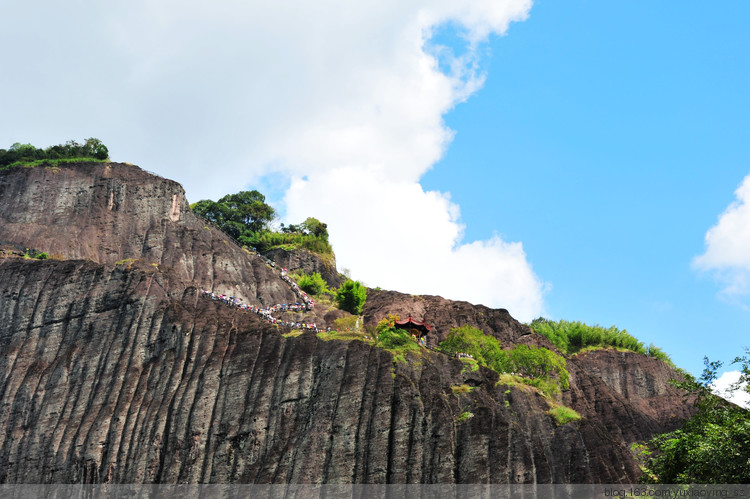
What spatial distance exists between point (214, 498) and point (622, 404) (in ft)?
113

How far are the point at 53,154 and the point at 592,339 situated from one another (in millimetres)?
55894

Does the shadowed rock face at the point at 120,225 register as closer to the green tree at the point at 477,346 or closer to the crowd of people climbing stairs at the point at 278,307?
the crowd of people climbing stairs at the point at 278,307

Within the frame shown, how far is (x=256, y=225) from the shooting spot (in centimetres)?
9825

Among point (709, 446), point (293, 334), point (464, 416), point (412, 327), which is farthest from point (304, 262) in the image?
point (709, 446)

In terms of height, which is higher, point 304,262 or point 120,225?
point 304,262

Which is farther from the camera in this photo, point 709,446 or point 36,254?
point 36,254

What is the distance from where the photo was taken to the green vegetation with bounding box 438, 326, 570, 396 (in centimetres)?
6241

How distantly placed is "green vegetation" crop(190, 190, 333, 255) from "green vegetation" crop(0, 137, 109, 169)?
17.9 m

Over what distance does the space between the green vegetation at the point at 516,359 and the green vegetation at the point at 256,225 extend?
27871 millimetres

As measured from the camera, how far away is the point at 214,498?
165 feet

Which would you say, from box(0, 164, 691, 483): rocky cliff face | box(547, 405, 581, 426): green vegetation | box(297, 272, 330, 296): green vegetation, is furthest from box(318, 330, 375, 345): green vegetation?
box(297, 272, 330, 296): green vegetation

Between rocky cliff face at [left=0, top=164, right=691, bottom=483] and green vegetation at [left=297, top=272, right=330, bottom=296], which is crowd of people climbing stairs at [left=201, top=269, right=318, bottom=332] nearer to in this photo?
green vegetation at [left=297, top=272, right=330, bottom=296]

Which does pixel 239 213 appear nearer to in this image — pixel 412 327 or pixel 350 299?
pixel 350 299

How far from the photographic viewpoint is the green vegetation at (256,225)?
9036cm
